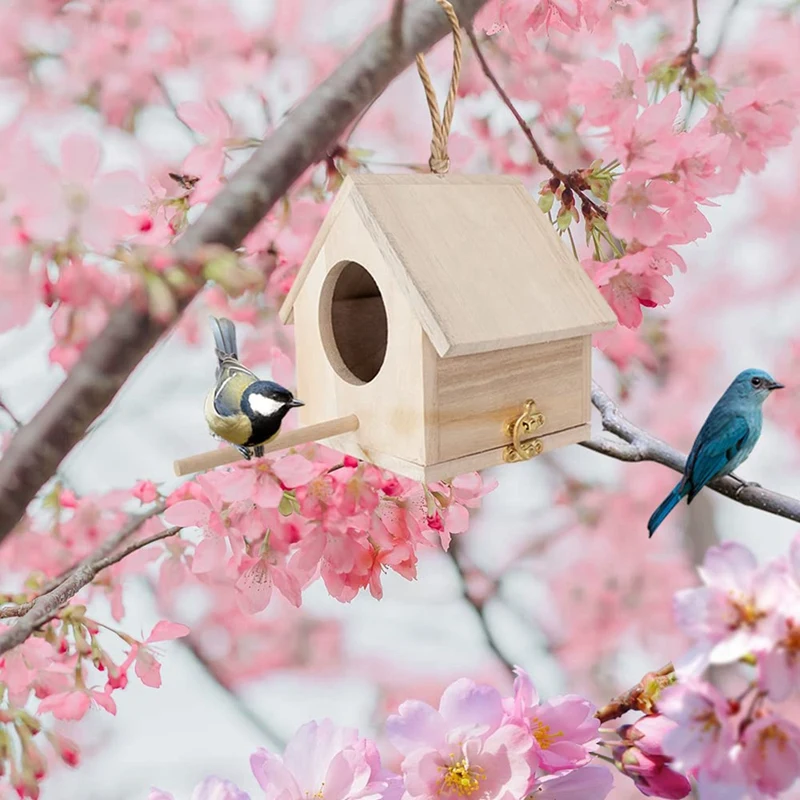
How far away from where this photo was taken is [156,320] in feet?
2.60

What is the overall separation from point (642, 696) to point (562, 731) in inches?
3.3

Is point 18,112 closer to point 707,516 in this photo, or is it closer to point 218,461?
point 218,461

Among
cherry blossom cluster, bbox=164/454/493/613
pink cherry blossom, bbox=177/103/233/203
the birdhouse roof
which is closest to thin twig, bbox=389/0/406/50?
the birdhouse roof

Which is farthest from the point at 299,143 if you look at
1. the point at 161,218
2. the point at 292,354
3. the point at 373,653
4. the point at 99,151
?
the point at 373,653

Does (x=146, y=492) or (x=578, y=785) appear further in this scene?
(x=146, y=492)

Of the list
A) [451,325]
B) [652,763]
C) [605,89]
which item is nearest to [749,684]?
[652,763]

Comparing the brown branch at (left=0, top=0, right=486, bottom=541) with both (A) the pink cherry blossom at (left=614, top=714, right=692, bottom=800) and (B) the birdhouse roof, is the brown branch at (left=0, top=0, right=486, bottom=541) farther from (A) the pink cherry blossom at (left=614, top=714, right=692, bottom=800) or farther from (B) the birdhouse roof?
(A) the pink cherry blossom at (left=614, top=714, right=692, bottom=800)

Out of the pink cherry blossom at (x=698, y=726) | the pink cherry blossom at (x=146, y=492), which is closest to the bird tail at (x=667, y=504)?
the pink cherry blossom at (x=698, y=726)

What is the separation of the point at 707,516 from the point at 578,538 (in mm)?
410

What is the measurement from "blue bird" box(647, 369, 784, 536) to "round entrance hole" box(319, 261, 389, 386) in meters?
0.44

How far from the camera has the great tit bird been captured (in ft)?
2.84

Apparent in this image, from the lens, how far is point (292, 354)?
179 cm

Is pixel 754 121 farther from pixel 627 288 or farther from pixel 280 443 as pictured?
pixel 280 443

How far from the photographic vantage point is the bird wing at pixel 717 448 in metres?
1.12
